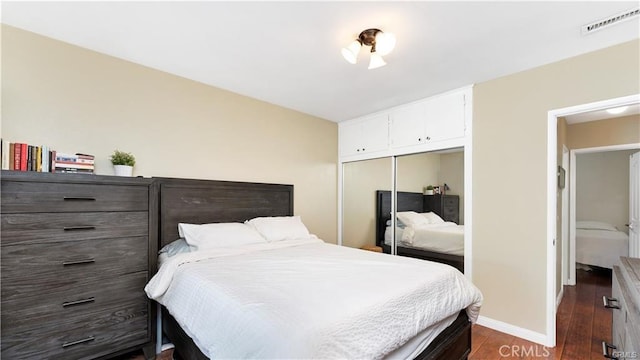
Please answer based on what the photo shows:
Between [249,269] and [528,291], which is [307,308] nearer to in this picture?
[249,269]

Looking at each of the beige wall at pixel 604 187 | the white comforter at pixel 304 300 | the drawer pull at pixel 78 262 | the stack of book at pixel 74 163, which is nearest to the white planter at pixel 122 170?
the stack of book at pixel 74 163

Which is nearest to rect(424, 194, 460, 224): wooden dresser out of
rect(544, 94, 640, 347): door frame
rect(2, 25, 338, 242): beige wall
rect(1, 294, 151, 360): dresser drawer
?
rect(544, 94, 640, 347): door frame

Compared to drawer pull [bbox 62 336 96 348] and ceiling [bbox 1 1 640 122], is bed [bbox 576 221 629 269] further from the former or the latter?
drawer pull [bbox 62 336 96 348]

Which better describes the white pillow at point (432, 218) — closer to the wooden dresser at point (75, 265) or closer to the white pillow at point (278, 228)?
the white pillow at point (278, 228)

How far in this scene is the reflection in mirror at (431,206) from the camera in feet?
10.0

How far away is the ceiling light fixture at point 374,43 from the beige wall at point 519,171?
4.75 ft

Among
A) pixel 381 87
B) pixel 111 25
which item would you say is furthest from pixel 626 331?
pixel 111 25

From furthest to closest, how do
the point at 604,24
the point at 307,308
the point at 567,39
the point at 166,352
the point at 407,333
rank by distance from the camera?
the point at 166,352, the point at 567,39, the point at 604,24, the point at 407,333, the point at 307,308

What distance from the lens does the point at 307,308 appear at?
128 cm

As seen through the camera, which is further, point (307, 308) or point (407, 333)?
point (407, 333)

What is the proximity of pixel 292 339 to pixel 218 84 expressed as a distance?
265 cm

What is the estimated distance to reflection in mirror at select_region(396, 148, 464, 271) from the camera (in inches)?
120

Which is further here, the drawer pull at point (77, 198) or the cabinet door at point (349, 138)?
the cabinet door at point (349, 138)

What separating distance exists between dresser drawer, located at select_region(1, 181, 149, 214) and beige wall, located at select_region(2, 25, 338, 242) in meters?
0.55
